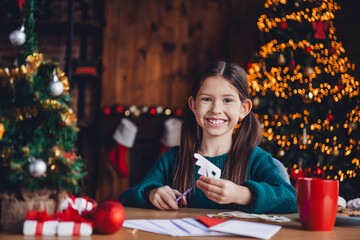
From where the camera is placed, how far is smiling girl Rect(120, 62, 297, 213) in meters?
1.26

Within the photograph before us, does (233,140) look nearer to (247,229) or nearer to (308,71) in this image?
(247,229)

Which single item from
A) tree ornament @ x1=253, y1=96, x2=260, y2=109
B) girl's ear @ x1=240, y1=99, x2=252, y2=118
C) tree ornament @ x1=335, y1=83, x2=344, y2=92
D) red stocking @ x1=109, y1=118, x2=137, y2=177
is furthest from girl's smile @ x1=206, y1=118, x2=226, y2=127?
red stocking @ x1=109, y1=118, x2=137, y2=177

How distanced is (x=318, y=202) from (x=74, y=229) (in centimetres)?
51

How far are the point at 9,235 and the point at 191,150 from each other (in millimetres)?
886

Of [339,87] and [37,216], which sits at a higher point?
[339,87]

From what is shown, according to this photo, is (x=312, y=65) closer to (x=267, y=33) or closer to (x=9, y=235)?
(x=267, y=33)

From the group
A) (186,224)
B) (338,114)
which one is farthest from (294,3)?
(186,224)

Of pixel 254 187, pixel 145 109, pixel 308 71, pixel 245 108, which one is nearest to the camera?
pixel 254 187

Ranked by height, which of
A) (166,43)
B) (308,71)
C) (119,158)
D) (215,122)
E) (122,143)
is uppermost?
(166,43)

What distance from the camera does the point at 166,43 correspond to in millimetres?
4094

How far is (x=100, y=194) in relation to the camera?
3957mm

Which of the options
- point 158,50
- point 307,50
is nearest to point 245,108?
point 307,50

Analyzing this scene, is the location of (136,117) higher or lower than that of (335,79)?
lower

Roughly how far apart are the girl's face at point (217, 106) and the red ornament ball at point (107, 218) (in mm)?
661
